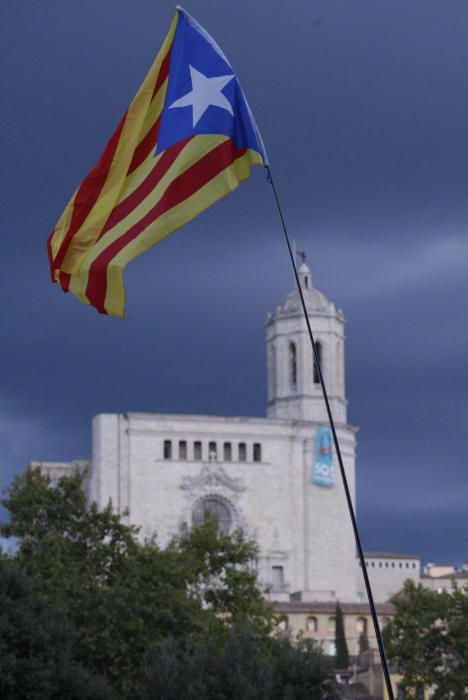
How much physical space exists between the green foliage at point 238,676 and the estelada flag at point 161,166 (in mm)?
23650

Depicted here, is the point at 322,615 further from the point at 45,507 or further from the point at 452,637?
the point at 45,507

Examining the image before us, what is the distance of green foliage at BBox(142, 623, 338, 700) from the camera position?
41.2 m

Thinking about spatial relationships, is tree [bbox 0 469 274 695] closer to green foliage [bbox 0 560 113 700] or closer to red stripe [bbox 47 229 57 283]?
green foliage [bbox 0 560 113 700]

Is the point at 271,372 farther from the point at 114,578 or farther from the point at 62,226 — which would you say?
the point at 62,226

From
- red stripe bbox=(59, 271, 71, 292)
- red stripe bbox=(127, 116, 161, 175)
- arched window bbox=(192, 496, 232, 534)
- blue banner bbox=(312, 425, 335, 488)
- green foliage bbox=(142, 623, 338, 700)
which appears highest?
blue banner bbox=(312, 425, 335, 488)

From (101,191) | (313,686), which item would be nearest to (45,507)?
(313,686)

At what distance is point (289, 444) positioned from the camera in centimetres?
12581

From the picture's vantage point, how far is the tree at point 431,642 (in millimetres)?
70875

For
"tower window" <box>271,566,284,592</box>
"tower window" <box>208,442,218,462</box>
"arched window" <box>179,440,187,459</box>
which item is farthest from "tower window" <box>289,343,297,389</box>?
"tower window" <box>271,566,284,592</box>

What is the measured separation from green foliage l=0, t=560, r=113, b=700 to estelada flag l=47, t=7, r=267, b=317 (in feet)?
77.4

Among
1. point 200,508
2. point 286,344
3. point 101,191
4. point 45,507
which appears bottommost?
point 101,191

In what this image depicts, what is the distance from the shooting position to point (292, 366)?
429 feet

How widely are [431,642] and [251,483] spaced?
170 feet

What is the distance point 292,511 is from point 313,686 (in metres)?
82.2
